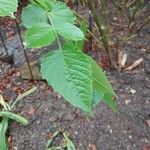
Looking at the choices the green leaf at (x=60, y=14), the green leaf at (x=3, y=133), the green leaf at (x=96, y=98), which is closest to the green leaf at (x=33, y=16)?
the green leaf at (x=60, y=14)

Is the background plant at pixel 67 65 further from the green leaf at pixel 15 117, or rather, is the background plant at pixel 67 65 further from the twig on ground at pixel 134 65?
the twig on ground at pixel 134 65

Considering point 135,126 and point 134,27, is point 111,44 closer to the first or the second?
point 134,27

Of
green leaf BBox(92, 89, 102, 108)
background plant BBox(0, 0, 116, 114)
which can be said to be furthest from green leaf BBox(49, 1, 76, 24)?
green leaf BBox(92, 89, 102, 108)

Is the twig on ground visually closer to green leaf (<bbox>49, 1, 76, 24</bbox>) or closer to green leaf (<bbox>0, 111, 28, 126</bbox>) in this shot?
green leaf (<bbox>0, 111, 28, 126</bbox>)

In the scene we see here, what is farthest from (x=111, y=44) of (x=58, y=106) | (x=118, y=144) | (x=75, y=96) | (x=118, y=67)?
(x=75, y=96)

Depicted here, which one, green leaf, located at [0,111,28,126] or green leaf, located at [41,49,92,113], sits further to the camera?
green leaf, located at [0,111,28,126]

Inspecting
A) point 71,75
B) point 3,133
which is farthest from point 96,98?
point 3,133
